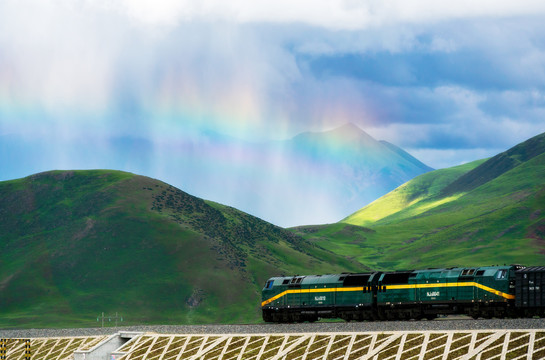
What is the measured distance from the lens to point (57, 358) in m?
79.4

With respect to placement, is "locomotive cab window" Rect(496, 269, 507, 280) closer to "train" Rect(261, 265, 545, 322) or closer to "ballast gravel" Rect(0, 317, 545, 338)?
"train" Rect(261, 265, 545, 322)

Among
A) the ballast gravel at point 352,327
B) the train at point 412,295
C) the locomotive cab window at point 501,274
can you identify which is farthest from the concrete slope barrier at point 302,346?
the locomotive cab window at point 501,274

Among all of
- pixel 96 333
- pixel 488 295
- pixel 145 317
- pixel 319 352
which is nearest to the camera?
pixel 319 352

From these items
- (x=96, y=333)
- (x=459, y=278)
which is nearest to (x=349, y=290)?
(x=459, y=278)

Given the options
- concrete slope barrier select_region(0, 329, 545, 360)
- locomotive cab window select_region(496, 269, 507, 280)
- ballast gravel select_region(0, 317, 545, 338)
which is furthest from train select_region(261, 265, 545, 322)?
concrete slope barrier select_region(0, 329, 545, 360)

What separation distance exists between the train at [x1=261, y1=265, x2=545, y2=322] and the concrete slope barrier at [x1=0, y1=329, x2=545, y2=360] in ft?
32.5

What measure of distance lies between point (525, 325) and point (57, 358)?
154 feet

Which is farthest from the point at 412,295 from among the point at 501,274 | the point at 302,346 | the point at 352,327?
the point at 302,346

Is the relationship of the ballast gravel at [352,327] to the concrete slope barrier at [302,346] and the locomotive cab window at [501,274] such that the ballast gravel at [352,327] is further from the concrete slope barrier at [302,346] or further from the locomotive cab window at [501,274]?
the locomotive cab window at [501,274]

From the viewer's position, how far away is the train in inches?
2653

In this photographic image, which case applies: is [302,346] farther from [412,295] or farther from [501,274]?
[501,274]

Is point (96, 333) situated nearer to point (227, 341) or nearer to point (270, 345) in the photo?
point (227, 341)

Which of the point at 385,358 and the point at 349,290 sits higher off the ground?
the point at 349,290

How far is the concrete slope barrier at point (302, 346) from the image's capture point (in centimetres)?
5656
